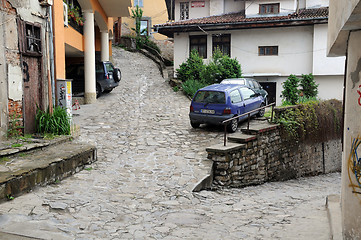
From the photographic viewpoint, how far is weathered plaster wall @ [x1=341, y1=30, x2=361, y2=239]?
4309 mm

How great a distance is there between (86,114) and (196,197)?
28.6 ft

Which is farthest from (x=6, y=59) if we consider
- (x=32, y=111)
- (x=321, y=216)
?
(x=321, y=216)

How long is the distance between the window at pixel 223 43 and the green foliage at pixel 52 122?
15356 millimetres

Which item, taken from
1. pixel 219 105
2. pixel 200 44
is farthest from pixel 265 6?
pixel 219 105

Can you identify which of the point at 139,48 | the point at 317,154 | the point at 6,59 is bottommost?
the point at 317,154

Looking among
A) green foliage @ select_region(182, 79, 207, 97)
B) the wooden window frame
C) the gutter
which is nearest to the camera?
the wooden window frame

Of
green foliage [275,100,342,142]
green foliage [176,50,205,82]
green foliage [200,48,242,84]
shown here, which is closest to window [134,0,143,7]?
green foliage [176,50,205,82]

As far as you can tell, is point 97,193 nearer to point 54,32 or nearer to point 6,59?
point 6,59

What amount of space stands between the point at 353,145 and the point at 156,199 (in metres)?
3.81

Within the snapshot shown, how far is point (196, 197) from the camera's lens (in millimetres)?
7289

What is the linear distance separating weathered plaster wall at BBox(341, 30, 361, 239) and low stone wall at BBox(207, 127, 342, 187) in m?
4.51

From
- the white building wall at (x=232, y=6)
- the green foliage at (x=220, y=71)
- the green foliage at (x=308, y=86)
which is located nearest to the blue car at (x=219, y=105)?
the green foliage at (x=220, y=71)

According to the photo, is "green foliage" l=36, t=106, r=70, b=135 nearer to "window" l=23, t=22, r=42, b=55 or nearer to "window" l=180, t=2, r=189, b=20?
"window" l=23, t=22, r=42, b=55

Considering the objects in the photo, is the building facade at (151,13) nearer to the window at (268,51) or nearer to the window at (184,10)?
the window at (184,10)
